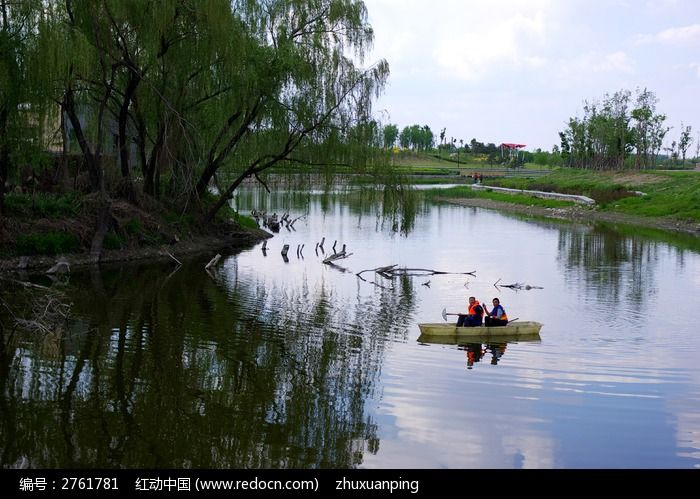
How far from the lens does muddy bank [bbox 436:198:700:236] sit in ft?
171

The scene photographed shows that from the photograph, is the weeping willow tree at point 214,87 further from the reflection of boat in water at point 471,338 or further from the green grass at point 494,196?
the green grass at point 494,196

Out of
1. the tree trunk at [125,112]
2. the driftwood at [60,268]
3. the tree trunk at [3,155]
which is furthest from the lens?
the tree trunk at [125,112]

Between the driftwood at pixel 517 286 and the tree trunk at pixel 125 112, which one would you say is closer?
the driftwood at pixel 517 286

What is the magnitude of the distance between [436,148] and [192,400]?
172m

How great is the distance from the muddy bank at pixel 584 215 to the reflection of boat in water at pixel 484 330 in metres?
32.3

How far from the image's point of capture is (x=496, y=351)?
63.0 ft

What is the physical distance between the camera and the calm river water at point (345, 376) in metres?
11.8

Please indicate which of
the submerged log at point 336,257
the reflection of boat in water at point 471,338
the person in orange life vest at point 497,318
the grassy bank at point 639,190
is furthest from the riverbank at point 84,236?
the grassy bank at point 639,190

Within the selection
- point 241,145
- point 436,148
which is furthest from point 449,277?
point 436,148

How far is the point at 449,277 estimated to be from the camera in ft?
100

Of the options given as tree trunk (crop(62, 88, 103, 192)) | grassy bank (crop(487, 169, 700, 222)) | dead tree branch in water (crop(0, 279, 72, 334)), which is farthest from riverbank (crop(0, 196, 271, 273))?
grassy bank (crop(487, 169, 700, 222))

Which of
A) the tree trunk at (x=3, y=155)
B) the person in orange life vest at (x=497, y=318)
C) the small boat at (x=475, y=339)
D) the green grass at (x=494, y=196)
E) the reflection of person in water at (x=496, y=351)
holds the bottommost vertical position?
the reflection of person in water at (x=496, y=351)

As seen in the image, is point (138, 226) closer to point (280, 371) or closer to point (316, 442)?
point (280, 371)

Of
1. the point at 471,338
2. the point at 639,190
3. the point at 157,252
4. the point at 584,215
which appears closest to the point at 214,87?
the point at 157,252
